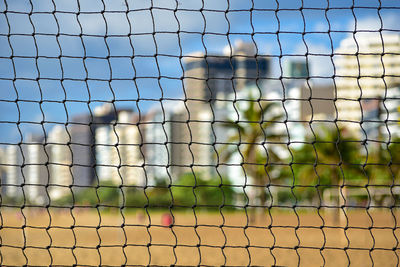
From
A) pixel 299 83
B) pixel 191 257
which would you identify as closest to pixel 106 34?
pixel 191 257

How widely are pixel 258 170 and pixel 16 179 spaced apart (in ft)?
483

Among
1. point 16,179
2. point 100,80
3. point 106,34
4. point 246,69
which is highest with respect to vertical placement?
point 246,69

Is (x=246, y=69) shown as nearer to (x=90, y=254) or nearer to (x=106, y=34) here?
(x=90, y=254)

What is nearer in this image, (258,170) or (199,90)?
(258,170)

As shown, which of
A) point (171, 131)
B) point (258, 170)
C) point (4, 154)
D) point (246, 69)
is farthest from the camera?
point (4, 154)

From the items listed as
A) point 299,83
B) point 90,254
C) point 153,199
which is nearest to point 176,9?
point 90,254

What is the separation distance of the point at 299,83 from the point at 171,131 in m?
22.0

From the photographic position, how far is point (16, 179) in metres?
172

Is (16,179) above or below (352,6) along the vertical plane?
below

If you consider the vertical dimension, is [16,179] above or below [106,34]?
below

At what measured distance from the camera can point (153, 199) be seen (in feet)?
232

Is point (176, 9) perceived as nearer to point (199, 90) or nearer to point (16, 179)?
point (199, 90)

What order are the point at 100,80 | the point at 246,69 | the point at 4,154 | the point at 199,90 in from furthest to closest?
the point at 4,154, the point at 246,69, the point at 199,90, the point at 100,80

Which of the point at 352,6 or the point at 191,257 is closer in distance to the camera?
the point at 352,6
